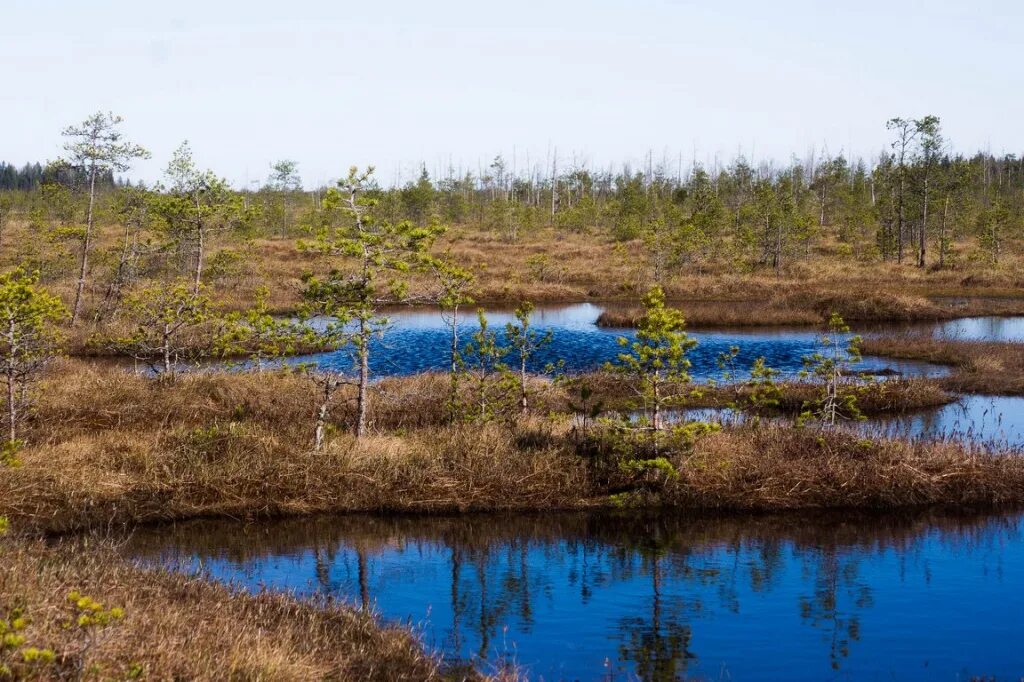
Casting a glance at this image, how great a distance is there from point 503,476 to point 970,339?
31491 mm

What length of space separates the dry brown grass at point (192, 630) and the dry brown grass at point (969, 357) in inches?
1051

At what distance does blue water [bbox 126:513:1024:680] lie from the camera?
12.5m

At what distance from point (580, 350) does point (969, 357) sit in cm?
1644

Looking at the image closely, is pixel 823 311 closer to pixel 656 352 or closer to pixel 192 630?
pixel 656 352

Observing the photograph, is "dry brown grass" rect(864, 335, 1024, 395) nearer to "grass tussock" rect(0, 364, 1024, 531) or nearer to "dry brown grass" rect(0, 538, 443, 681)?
"grass tussock" rect(0, 364, 1024, 531)

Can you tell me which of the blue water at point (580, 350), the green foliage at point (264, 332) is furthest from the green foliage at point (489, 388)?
the blue water at point (580, 350)

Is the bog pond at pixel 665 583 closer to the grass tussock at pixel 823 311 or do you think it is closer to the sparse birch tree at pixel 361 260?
the sparse birch tree at pixel 361 260

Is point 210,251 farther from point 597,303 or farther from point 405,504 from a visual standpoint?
point 405,504

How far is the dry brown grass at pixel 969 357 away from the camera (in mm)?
31266

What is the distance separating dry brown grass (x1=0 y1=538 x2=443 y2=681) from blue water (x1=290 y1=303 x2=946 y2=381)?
60.3 ft

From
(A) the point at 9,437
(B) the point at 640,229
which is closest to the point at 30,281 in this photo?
(A) the point at 9,437

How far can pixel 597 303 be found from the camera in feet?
206

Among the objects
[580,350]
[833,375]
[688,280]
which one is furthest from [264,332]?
[688,280]

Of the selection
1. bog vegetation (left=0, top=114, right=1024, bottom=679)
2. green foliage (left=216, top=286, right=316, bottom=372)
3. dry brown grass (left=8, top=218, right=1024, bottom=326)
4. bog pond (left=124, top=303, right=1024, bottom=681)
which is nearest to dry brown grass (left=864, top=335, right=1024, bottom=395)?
bog vegetation (left=0, top=114, right=1024, bottom=679)
